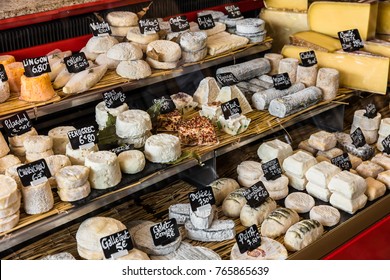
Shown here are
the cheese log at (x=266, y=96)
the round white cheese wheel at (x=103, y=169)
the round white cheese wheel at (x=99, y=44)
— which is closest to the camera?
the round white cheese wheel at (x=103, y=169)

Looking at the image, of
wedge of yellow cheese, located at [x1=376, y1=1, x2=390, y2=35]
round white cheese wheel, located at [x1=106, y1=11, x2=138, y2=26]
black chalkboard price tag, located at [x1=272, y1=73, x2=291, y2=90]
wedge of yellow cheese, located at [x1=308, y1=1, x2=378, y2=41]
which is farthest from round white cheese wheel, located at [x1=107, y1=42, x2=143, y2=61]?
wedge of yellow cheese, located at [x1=376, y1=1, x2=390, y2=35]

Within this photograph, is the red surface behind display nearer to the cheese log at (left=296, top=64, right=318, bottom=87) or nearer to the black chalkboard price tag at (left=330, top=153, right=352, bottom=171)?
the black chalkboard price tag at (left=330, top=153, right=352, bottom=171)

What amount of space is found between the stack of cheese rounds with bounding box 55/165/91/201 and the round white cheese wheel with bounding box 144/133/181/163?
0.33m

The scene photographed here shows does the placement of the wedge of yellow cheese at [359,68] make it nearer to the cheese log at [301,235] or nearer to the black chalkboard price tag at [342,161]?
the black chalkboard price tag at [342,161]

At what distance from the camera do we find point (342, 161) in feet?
9.45

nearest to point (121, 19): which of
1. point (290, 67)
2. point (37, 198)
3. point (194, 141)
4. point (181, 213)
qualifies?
point (194, 141)

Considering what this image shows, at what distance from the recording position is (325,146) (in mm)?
3049

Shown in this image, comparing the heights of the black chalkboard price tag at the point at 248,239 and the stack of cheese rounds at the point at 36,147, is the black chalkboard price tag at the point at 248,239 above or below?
below

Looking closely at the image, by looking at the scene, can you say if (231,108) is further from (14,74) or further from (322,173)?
(14,74)

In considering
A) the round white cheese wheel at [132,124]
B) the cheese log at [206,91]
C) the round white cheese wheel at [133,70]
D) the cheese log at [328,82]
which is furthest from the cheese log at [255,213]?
the cheese log at [328,82]

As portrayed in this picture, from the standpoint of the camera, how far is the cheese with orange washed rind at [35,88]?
2.41 meters

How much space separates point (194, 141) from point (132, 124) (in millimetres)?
355

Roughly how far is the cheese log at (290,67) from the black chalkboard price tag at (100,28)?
3.42 feet
